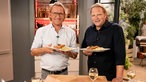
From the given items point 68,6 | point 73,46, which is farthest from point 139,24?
point 73,46

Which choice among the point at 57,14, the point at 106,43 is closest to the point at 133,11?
the point at 106,43

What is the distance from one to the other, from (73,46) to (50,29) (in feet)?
1.02

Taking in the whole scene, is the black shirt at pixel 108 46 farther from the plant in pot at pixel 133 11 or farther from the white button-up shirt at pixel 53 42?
the plant in pot at pixel 133 11

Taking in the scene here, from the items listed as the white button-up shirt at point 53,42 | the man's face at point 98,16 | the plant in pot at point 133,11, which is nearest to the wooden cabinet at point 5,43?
the white button-up shirt at point 53,42

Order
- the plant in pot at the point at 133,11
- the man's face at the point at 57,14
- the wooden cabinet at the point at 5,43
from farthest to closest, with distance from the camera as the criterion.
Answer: the plant in pot at the point at 133,11 → the wooden cabinet at the point at 5,43 → the man's face at the point at 57,14

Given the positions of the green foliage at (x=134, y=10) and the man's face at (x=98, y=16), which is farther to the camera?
the green foliage at (x=134, y=10)

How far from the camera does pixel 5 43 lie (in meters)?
3.60

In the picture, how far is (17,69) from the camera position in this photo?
12.5 feet

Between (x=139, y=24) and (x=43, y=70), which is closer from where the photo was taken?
(x=43, y=70)

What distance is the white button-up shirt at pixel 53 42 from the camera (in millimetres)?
2242

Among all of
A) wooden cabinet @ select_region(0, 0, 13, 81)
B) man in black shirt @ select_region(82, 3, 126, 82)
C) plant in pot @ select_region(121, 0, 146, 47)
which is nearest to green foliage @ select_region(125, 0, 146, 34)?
plant in pot @ select_region(121, 0, 146, 47)

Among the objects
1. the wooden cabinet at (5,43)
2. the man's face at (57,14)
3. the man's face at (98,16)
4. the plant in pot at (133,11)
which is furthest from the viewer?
the plant in pot at (133,11)

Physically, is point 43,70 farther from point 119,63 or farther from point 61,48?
point 119,63

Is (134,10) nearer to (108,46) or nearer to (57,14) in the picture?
(108,46)
